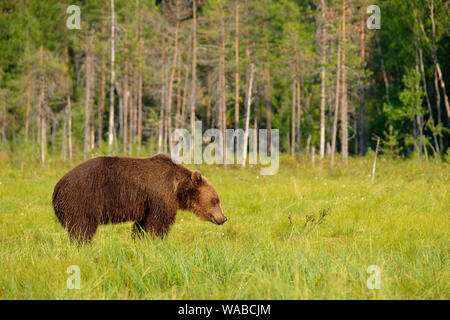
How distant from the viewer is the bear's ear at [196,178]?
6.86 m

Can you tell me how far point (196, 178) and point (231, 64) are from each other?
19.8m

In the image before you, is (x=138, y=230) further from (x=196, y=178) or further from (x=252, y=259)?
(x=252, y=259)

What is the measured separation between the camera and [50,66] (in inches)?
1081

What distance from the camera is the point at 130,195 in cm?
631

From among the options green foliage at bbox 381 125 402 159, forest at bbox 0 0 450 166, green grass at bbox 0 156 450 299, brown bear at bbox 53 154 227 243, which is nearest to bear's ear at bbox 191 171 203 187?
brown bear at bbox 53 154 227 243

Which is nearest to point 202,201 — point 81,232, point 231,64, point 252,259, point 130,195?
point 130,195

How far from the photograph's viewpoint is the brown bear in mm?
5895

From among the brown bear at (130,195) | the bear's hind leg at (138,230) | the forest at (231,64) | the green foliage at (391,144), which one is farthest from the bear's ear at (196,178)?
the green foliage at (391,144)

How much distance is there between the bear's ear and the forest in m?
14.0

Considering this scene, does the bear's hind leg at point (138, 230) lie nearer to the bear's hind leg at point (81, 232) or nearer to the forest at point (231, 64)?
the bear's hind leg at point (81, 232)
